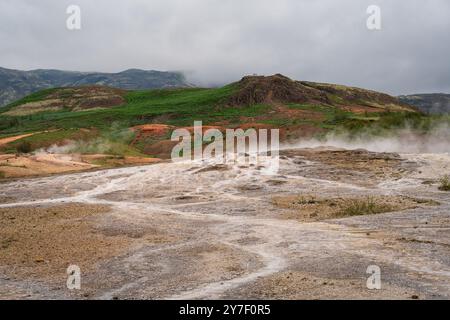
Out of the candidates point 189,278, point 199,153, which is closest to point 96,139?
point 199,153

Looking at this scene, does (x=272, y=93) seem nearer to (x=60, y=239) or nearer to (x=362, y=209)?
(x=362, y=209)

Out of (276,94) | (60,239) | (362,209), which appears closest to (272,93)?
(276,94)

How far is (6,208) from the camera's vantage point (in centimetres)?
2798

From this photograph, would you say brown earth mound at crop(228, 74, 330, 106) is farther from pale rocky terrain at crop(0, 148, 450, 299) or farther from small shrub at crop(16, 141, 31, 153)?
pale rocky terrain at crop(0, 148, 450, 299)

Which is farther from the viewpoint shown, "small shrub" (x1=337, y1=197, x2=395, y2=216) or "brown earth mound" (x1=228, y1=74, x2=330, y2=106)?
"brown earth mound" (x1=228, y1=74, x2=330, y2=106)

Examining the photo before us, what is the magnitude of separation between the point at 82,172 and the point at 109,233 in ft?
76.4

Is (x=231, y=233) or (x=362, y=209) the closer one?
(x=231, y=233)

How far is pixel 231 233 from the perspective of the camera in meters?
19.7

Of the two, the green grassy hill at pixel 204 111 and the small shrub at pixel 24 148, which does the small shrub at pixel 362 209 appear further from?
the small shrub at pixel 24 148

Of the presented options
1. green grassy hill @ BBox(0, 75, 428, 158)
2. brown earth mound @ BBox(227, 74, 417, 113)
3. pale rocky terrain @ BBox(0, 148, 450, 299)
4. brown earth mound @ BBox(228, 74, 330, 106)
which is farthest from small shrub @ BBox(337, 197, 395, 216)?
brown earth mound @ BBox(228, 74, 330, 106)

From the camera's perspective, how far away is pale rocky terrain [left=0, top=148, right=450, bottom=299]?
12.0m

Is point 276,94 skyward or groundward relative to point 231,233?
skyward

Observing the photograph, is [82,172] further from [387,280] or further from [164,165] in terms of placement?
[387,280]

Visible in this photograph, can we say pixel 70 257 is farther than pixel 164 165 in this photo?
No
